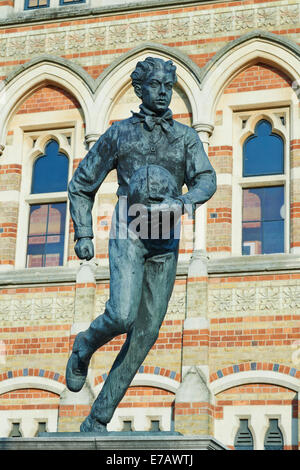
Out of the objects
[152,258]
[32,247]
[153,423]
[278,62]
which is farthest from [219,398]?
[152,258]

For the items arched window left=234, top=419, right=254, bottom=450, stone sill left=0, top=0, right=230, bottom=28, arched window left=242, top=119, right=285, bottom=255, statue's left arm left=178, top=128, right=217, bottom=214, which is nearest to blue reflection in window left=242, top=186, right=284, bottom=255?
arched window left=242, top=119, right=285, bottom=255

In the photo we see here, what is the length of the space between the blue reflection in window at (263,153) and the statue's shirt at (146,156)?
24.1 ft

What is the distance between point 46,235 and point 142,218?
8.52 m

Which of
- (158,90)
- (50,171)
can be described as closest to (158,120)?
(158,90)

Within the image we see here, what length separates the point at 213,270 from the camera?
12789 millimetres

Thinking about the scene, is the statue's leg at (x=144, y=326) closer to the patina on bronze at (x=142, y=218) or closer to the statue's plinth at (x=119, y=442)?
the patina on bronze at (x=142, y=218)

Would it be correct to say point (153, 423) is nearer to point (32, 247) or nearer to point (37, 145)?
point (32, 247)

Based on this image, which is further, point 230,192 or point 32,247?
point 32,247

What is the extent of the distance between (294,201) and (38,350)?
3867 mm

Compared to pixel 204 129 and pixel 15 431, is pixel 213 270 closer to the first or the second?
pixel 204 129

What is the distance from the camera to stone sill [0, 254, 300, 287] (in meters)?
12.6

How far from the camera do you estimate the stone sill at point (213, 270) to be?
12578 mm

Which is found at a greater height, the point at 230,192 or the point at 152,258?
the point at 230,192

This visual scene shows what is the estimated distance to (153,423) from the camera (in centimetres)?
1261
